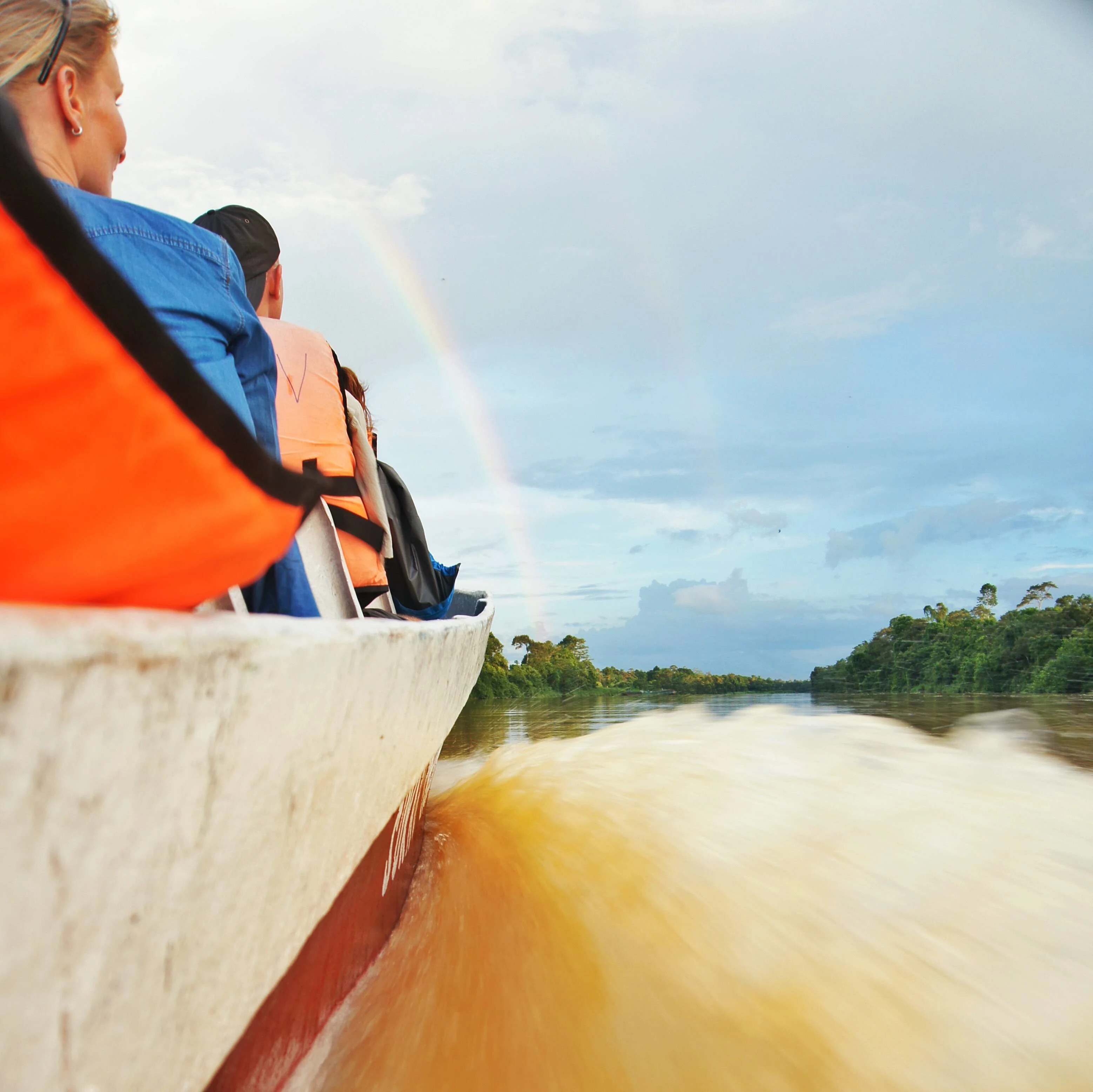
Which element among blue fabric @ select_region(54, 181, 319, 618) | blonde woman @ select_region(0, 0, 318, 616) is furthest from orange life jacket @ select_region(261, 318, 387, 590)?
blonde woman @ select_region(0, 0, 318, 616)

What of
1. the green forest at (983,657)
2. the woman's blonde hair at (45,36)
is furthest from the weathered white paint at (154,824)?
the green forest at (983,657)

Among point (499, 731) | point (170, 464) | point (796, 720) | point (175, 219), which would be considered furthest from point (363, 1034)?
point (499, 731)

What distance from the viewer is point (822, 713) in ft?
14.9

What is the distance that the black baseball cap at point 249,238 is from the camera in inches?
100

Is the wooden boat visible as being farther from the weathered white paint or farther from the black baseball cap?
the black baseball cap

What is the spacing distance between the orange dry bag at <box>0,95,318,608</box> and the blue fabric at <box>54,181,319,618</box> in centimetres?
52

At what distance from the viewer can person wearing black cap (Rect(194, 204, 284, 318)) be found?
8.37ft

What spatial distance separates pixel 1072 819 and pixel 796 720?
199 cm

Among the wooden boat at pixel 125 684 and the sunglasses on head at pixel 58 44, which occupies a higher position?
the sunglasses on head at pixel 58 44

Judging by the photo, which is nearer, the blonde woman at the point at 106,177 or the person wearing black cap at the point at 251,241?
the blonde woman at the point at 106,177

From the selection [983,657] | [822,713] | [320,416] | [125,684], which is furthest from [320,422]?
[983,657]

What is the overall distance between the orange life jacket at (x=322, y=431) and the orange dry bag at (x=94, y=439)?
1887 millimetres

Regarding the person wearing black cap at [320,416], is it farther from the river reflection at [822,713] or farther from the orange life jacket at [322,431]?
the river reflection at [822,713]

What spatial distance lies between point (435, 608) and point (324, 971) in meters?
2.50
